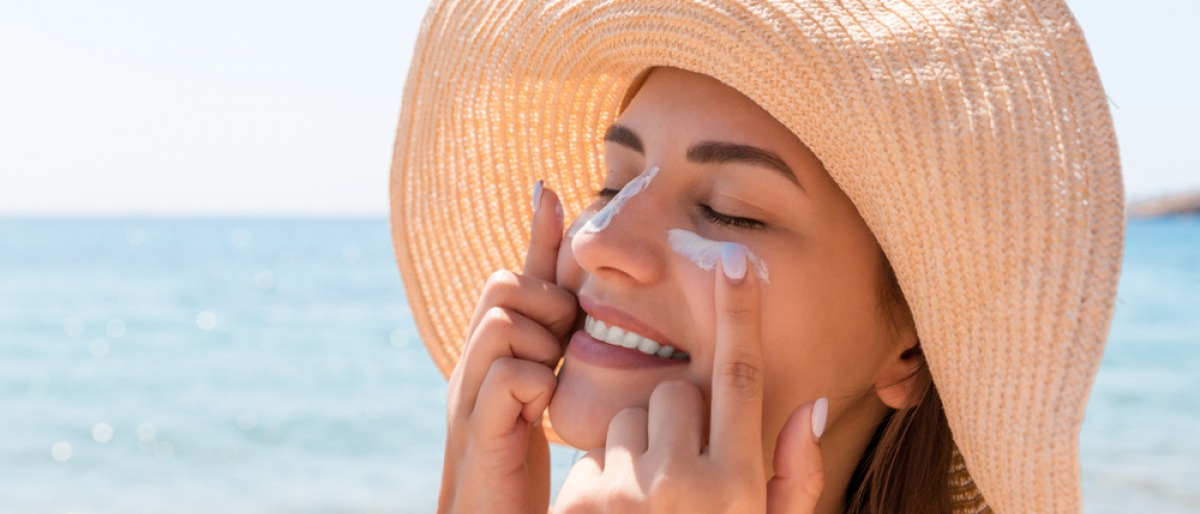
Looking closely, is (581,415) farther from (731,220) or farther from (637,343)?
(731,220)

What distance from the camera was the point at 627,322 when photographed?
5.96 feet

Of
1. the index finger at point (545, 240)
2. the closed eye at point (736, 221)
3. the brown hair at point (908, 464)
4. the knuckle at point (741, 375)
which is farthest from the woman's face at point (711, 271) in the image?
the brown hair at point (908, 464)

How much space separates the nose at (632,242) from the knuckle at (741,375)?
9.0 inches

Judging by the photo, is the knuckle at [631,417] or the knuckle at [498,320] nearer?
the knuckle at [631,417]

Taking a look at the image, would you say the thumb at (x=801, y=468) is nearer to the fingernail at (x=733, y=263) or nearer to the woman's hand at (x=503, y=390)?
the fingernail at (x=733, y=263)

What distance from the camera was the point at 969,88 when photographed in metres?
1.56

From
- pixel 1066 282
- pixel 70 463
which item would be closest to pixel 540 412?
pixel 1066 282

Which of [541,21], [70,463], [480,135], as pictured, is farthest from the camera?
[70,463]

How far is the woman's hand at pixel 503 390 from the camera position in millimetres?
1938

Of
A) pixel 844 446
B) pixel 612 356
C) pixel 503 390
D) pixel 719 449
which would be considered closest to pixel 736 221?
pixel 612 356

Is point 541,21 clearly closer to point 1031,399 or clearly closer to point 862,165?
point 862,165

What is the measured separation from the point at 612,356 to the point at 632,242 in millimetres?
204

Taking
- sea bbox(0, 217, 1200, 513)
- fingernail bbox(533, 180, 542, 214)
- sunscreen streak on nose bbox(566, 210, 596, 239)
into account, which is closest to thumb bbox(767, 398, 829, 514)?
sunscreen streak on nose bbox(566, 210, 596, 239)

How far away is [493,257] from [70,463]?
6.61 m
